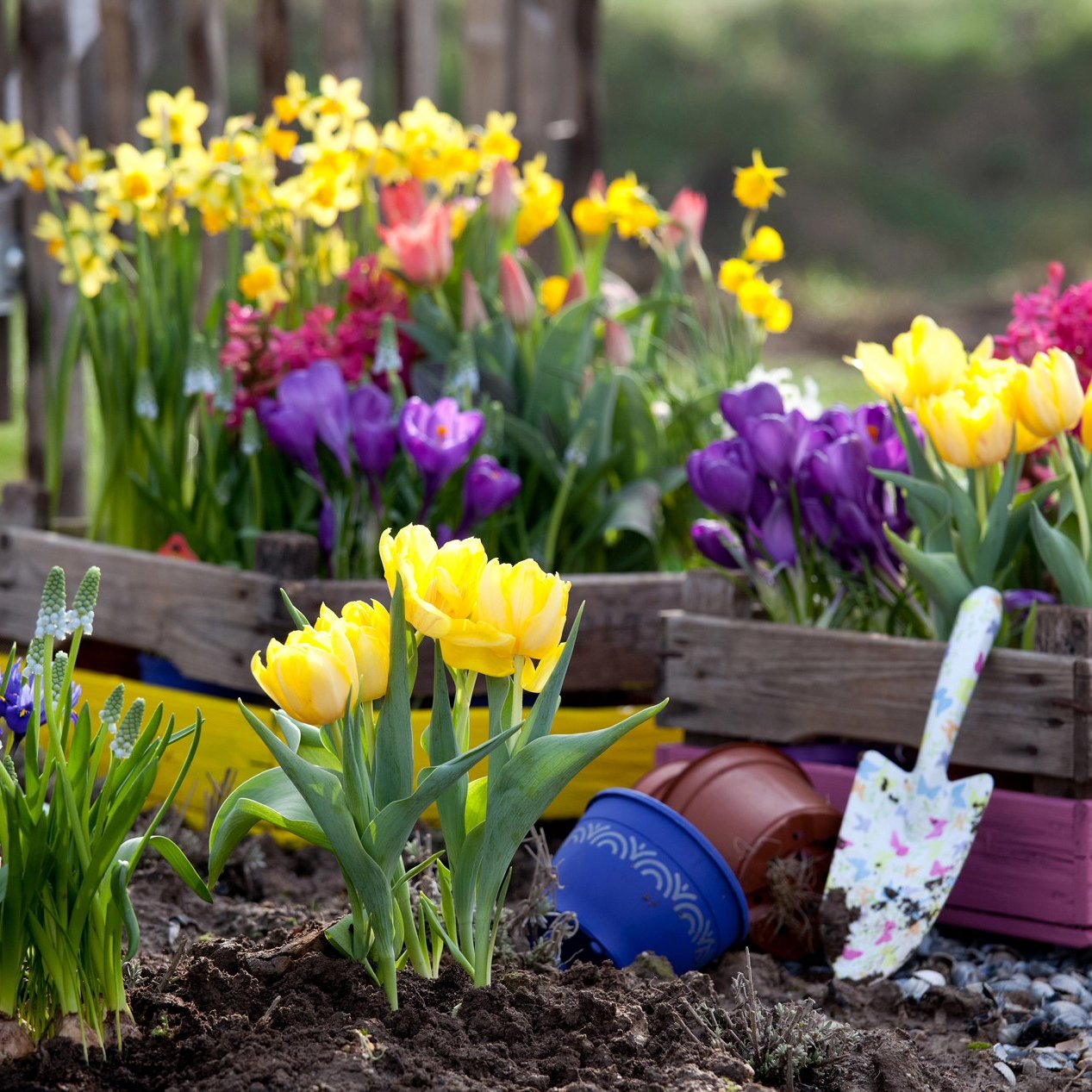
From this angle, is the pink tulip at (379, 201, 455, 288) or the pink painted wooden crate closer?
the pink painted wooden crate

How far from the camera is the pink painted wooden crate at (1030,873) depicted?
186 cm

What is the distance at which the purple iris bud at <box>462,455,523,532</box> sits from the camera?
221 cm

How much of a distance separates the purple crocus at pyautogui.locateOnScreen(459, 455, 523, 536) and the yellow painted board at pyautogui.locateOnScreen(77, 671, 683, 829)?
0.30 m

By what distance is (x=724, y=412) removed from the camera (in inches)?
84.7

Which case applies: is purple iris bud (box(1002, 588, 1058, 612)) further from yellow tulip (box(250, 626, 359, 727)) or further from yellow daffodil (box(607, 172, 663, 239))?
yellow tulip (box(250, 626, 359, 727))

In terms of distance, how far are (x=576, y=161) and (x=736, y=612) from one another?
7.37ft

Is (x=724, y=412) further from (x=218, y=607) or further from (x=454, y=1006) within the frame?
(x=454, y=1006)

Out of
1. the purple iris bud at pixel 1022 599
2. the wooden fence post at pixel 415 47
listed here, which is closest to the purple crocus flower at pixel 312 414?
the purple iris bud at pixel 1022 599

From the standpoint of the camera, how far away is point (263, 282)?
2.59m

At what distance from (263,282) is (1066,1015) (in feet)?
5.49

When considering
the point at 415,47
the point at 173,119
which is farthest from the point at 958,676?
the point at 415,47

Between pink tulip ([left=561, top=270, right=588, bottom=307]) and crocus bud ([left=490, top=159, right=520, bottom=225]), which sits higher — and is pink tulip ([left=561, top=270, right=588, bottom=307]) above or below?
below

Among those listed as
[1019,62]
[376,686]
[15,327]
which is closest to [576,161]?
[15,327]

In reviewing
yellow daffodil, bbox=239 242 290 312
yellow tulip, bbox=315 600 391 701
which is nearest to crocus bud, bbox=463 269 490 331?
yellow daffodil, bbox=239 242 290 312
